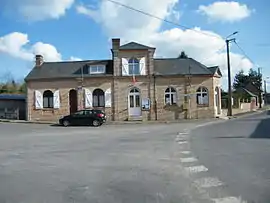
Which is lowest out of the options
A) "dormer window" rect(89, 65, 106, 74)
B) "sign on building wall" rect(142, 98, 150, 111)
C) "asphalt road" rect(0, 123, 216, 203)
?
"asphalt road" rect(0, 123, 216, 203)

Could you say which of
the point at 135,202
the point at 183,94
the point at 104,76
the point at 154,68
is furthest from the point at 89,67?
the point at 135,202

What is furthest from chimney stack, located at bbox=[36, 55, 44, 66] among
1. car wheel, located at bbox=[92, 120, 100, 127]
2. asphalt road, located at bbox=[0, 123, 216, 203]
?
asphalt road, located at bbox=[0, 123, 216, 203]

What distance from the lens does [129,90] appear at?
4400cm

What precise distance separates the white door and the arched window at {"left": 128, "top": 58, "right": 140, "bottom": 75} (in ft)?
5.89

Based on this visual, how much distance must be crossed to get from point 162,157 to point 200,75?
32.1 m

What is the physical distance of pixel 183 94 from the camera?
43969 mm

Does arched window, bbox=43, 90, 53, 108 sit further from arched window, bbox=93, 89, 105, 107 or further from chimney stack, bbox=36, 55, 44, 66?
arched window, bbox=93, 89, 105, 107

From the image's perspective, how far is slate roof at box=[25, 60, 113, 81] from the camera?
1753 inches

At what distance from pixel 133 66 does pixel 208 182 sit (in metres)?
35.7

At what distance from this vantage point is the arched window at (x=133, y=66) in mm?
43750

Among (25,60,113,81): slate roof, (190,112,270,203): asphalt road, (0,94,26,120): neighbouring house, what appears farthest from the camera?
(0,94,26,120): neighbouring house

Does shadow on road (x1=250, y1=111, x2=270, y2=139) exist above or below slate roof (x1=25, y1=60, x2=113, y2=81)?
below

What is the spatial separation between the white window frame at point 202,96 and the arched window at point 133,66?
6.82 meters

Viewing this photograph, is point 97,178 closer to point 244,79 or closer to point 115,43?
point 115,43
